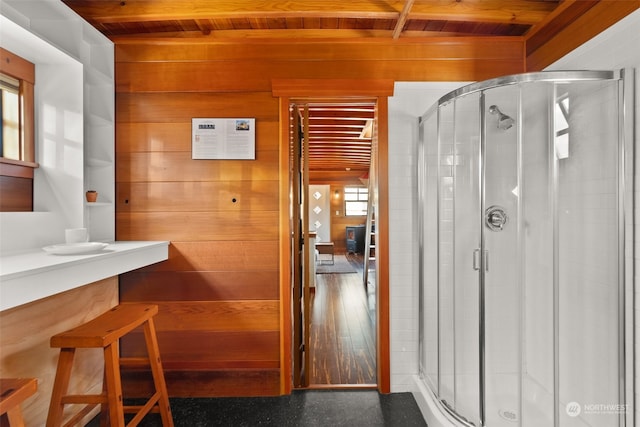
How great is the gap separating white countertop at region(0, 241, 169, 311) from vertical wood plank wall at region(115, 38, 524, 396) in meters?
0.46

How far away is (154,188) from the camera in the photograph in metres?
2.16

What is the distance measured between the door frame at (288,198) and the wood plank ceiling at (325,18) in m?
0.33

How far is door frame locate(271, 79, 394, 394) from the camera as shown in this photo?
212 cm

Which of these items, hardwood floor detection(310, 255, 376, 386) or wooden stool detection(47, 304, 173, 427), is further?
hardwood floor detection(310, 255, 376, 386)

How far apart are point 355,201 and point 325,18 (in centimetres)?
728

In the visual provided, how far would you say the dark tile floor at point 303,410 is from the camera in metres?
1.87

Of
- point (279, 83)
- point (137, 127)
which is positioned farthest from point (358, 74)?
point (137, 127)

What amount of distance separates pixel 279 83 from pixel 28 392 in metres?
1.91

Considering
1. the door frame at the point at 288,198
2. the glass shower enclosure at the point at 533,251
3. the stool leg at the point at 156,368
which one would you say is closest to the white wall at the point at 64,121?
the stool leg at the point at 156,368

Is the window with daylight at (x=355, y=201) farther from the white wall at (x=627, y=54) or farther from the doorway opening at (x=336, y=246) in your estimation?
the white wall at (x=627, y=54)

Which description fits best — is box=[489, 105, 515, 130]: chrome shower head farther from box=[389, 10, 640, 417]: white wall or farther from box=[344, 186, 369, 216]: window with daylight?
box=[344, 186, 369, 216]: window with daylight

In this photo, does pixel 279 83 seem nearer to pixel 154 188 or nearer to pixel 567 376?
pixel 154 188

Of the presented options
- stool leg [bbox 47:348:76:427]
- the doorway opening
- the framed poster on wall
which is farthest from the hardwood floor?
the framed poster on wall

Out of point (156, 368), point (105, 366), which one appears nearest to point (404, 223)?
point (156, 368)
